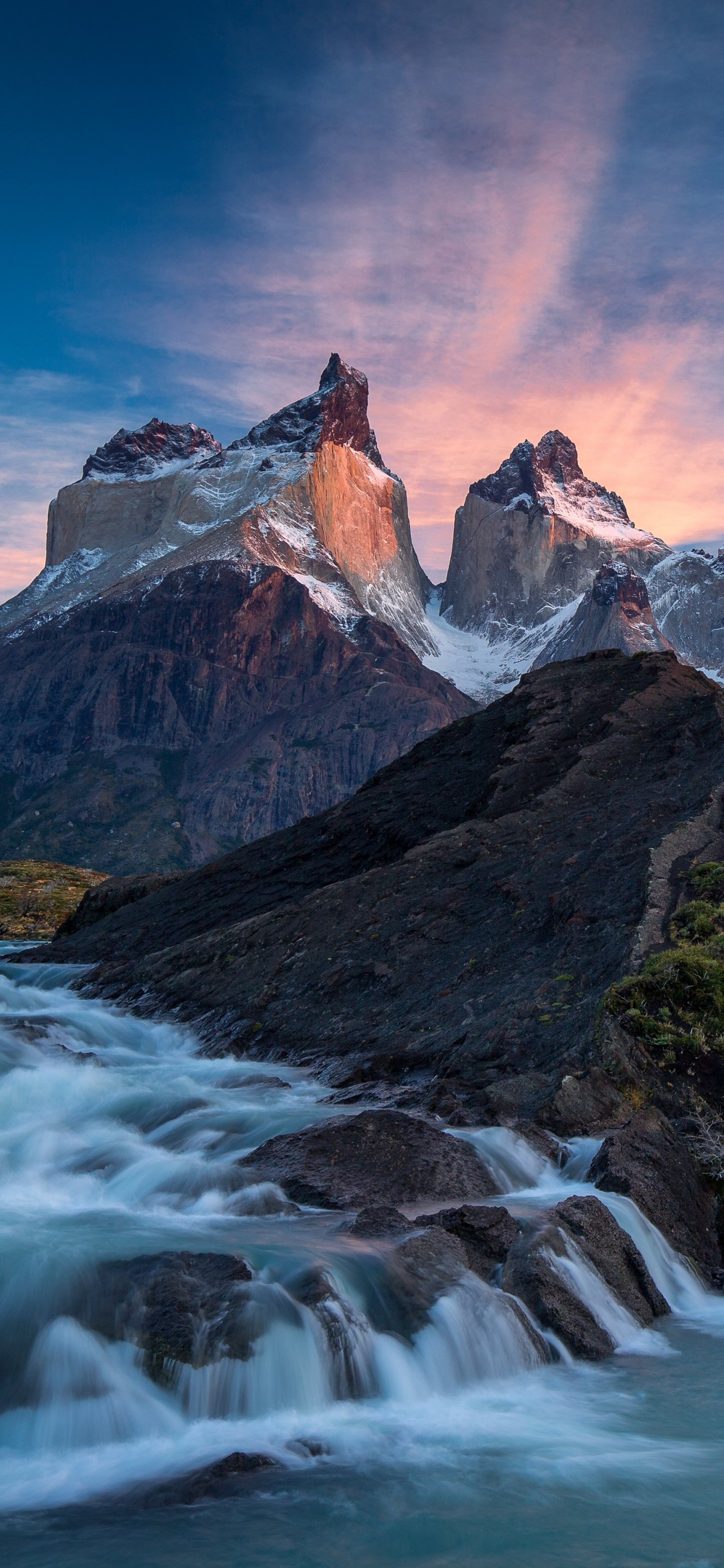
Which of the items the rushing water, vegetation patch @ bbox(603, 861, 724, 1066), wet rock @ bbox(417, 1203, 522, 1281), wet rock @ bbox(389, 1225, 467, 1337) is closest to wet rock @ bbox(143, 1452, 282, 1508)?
the rushing water

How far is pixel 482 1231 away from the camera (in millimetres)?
12492

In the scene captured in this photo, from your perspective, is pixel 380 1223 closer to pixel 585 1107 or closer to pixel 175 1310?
pixel 175 1310

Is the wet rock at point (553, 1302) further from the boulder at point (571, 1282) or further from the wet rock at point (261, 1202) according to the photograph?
the wet rock at point (261, 1202)

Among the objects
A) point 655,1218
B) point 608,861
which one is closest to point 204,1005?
point 608,861

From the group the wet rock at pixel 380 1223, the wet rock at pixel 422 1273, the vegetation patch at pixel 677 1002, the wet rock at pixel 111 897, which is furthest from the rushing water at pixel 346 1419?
the wet rock at pixel 111 897

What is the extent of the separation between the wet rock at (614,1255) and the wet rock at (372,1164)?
170 cm

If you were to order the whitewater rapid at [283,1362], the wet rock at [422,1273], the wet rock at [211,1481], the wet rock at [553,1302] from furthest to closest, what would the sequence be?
the wet rock at [553,1302]
the wet rock at [422,1273]
the whitewater rapid at [283,1362]
the wet rock at [211,1481]

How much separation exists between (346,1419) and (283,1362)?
79 cm

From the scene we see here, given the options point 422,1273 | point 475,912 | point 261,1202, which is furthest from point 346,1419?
point 475,912

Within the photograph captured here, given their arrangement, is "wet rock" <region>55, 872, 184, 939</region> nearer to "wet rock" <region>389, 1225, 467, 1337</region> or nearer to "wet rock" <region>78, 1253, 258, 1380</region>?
"wet rock" <region>389, 1225, 467, 1337</region>

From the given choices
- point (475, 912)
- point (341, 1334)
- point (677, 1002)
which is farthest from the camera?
point (475, 912)

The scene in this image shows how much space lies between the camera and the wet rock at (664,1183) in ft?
47.4

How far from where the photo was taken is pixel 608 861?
26562 millimetres

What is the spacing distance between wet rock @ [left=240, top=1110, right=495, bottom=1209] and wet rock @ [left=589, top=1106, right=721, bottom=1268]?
5.94 ft
